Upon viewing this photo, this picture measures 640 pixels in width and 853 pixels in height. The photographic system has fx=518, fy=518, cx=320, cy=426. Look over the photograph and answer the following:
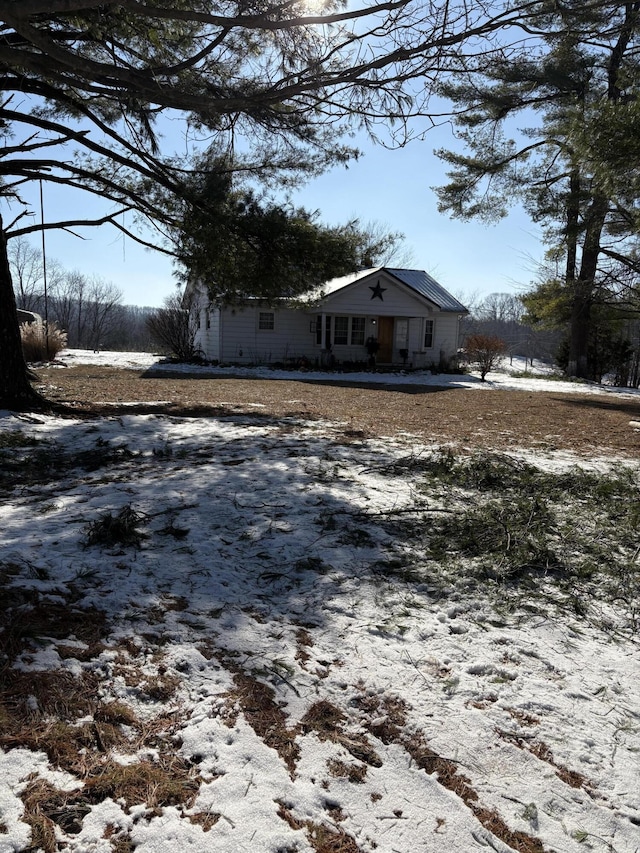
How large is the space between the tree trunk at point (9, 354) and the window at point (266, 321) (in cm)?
1551

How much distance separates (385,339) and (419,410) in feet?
48.4

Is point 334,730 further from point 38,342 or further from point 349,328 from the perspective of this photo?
point 349,328

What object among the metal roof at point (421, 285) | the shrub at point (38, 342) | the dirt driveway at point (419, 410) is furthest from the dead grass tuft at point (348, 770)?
the metal roof at point (421, 285)

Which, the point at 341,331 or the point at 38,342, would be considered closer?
the point at 38,342

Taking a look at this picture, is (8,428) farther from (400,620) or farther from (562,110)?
(562,110)

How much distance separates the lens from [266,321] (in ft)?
73.6

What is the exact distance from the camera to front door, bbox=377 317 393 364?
23.8m

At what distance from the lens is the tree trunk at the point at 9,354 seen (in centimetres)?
690

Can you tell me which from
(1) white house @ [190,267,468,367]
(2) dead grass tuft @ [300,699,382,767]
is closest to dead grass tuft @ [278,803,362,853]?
(2) dead grass tuft @ [300,699,382,767]

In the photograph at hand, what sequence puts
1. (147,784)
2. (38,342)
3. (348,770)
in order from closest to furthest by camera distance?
(147,784) < (348,770) < (38,342)

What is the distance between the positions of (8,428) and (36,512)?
2.84 m

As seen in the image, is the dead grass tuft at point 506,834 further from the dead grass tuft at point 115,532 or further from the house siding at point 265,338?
the house siding at point 265,338

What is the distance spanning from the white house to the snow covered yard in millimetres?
18272

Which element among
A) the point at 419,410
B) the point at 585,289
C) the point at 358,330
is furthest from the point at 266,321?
the point at 419,410
